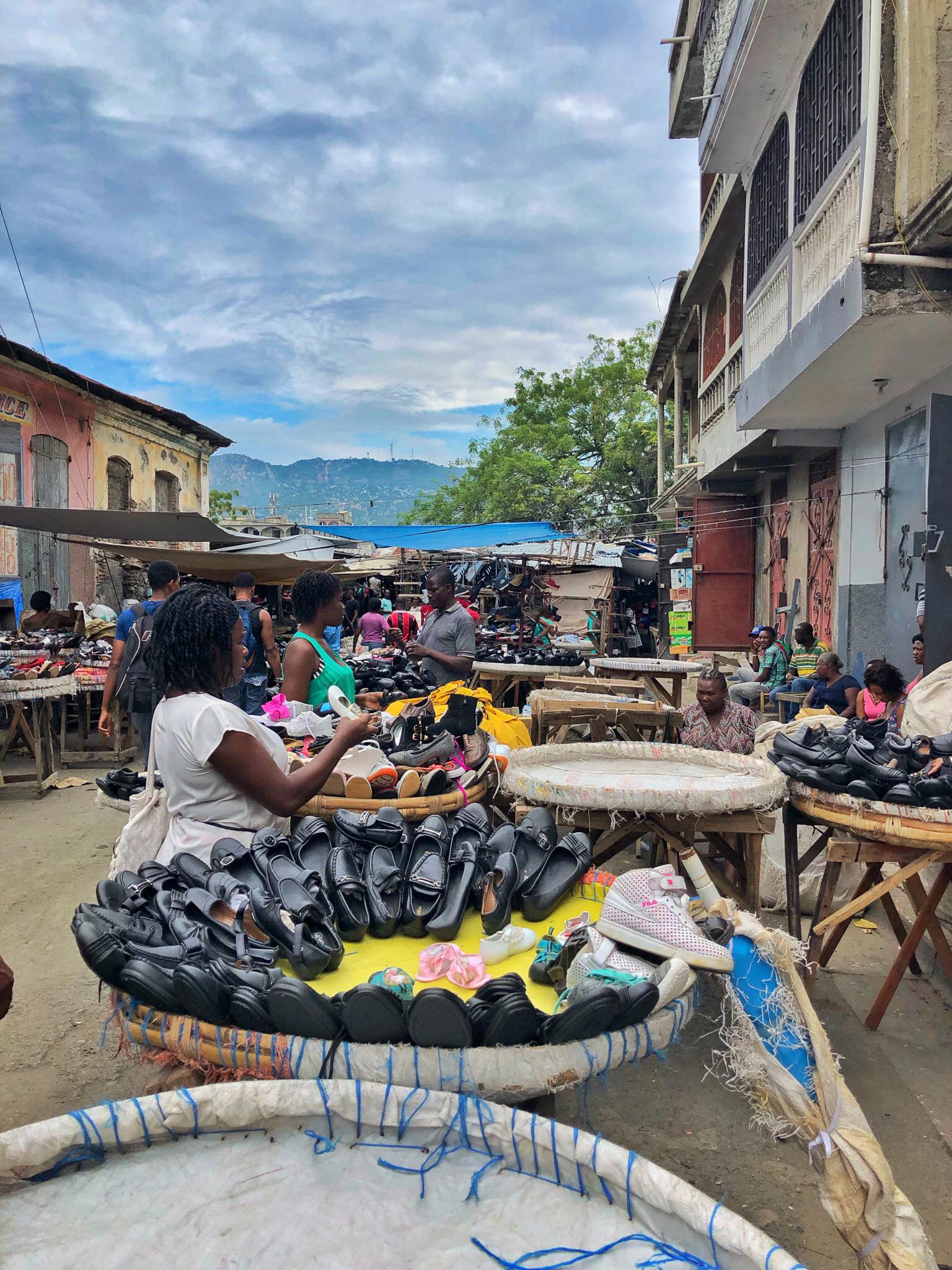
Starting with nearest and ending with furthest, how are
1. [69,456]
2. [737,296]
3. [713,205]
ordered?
[737,296]
[713,205]
[69,456]

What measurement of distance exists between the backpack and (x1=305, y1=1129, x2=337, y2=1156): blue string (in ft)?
14.2

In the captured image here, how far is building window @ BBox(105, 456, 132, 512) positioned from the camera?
1611 centimetres

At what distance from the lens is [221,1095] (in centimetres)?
152

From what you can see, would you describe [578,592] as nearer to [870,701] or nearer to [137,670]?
[870,701]

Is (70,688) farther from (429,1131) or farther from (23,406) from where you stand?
(23,406)

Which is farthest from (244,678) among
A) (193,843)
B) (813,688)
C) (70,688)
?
(813,688)

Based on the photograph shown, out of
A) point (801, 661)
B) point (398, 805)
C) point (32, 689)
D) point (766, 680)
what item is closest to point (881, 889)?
point (398, 805)

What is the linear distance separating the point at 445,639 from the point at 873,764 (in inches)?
117

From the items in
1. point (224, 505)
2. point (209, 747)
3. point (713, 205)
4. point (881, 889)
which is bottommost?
point (881, 889)

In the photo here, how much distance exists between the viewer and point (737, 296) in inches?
449

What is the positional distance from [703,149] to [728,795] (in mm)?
8531

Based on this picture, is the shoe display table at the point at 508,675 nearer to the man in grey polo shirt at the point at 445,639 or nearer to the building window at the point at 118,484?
the man in grey polo shirt at the point at 445,639

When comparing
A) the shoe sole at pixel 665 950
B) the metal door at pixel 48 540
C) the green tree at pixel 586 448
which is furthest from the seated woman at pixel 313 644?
the green tree at pixel 586 448

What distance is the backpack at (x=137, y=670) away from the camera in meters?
5.55
